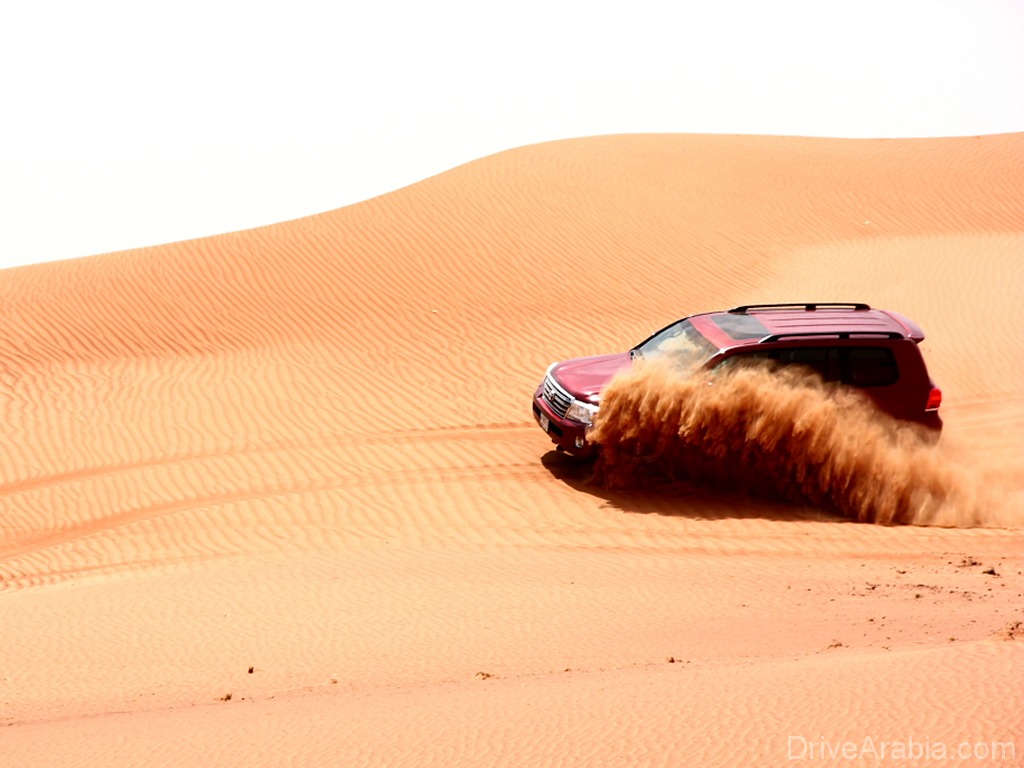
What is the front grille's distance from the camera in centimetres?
1050

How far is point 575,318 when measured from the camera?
56.5 ft

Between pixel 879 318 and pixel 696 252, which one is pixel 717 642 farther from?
pixel 696 252

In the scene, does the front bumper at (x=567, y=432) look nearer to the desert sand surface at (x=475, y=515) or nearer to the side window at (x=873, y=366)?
the desert sand surface at (x=475, y=515)

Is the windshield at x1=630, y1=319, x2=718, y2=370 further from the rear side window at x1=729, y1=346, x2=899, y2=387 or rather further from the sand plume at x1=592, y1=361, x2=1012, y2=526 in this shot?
the rear side window at x1=729, y1=346, x2=899, y2=387

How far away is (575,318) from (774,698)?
1274cm

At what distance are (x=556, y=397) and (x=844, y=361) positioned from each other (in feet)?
9.05

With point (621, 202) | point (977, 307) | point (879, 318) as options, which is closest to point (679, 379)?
point (879, 318)

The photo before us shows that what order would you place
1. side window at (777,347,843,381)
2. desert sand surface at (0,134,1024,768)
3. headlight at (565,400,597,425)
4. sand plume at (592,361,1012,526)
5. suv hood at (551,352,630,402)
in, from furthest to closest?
1. suv hood at (551,352,630,402)
2. headlight at (565,400,597,425)
3. side window at (777,347,843,381)
4. sand plume at (592,361,1012,526)
5. desert sand surface at (0,134,1024,768)

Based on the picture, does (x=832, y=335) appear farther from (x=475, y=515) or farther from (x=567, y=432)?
(x=475, y=515)

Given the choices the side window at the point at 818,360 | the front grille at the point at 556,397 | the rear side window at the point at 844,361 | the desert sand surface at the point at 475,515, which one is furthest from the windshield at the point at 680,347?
the desert sand surface at the point at 475,515

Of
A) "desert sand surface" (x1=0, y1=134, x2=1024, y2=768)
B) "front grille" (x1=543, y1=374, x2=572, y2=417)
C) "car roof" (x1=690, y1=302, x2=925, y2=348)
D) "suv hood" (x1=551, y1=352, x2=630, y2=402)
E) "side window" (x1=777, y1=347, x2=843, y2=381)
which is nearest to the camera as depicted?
"desert sand surface" (x1=0, y1=134, x2=1024, y2=768)

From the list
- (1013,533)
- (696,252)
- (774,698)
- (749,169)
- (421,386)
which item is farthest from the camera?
(749,169)
